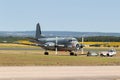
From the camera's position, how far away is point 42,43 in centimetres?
8100

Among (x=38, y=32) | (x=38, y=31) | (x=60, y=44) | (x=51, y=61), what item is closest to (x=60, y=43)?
(x=60, y=44)

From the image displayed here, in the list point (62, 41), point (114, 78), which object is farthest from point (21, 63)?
point (62, 41)

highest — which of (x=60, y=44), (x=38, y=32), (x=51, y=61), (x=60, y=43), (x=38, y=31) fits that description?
(x=38, y=31)

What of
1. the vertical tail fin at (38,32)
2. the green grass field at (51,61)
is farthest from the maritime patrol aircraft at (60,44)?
the green grass field at (51,61)

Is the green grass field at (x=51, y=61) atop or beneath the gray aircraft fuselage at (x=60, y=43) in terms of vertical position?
atop

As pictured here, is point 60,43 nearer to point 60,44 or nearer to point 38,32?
point 60,44

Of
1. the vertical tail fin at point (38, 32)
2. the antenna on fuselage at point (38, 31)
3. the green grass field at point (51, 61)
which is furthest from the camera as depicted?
the antenna on fuselage at point (38, 31)

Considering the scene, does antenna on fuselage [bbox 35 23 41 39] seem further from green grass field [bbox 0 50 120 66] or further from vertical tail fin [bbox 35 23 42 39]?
green grass field [bbox 0 50 120 66]

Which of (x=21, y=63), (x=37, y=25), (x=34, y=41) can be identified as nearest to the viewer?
(x=21, y=63)

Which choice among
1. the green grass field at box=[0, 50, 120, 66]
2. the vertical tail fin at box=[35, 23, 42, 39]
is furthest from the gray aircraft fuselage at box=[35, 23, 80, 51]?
the green grass field at box=[0, 50, 120, 66]

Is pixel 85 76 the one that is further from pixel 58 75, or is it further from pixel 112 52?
pixel 112 52

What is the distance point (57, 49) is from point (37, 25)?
681 inches

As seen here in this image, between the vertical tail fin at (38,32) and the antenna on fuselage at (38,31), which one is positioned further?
the antenna on fuselage at (38,31)

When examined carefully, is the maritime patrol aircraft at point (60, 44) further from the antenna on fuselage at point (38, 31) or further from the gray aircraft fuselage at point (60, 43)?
the antenna on fuselage at point (38, 31)
